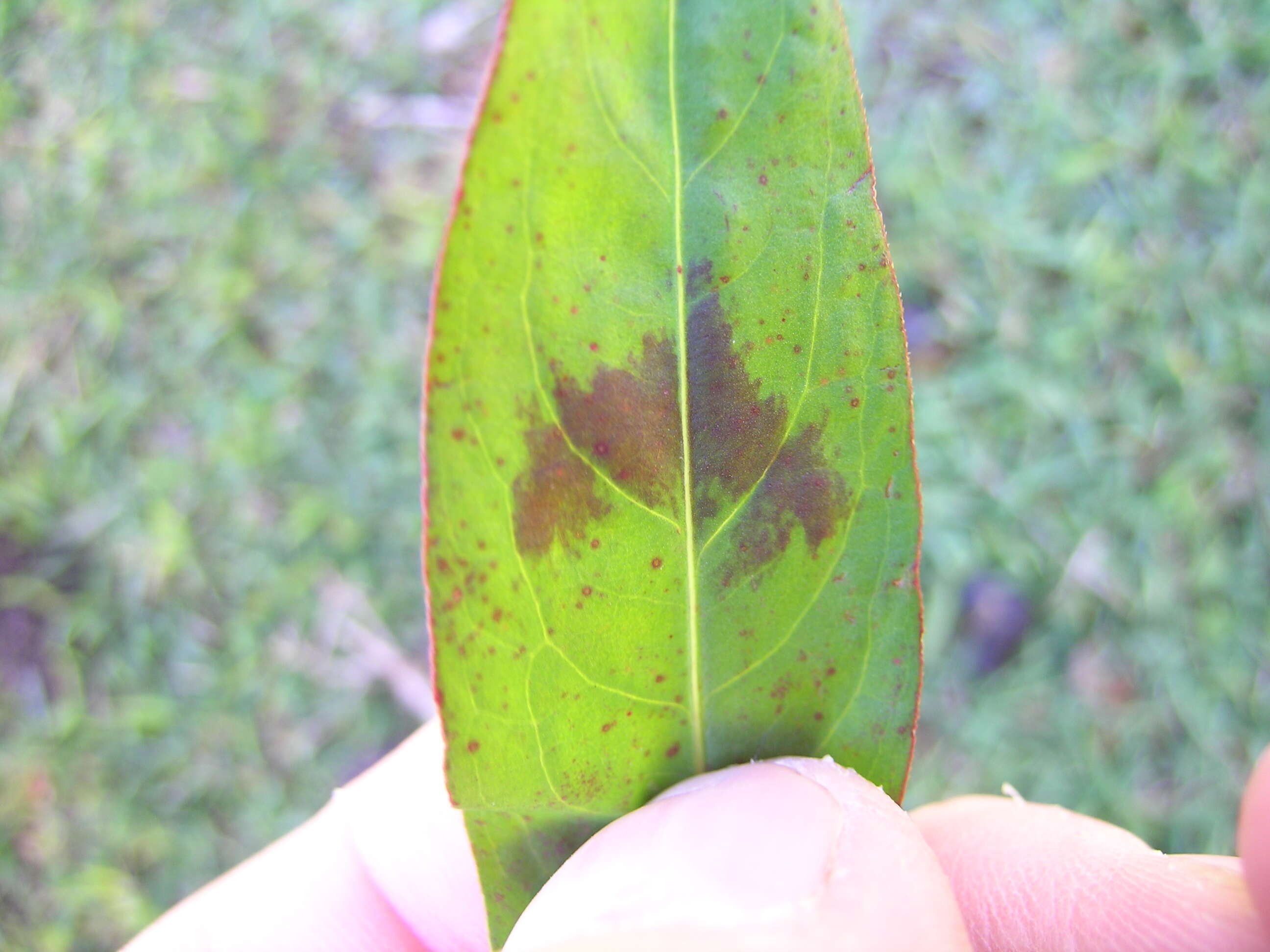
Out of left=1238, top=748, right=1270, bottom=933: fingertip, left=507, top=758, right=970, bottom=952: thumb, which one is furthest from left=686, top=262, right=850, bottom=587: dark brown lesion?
left=1238, top=748, right=1270, bottom=933: fingertip

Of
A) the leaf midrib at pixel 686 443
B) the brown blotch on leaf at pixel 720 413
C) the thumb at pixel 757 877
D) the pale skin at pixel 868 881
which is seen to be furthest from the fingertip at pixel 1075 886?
the brown blotch on leaf at pixel 720 413

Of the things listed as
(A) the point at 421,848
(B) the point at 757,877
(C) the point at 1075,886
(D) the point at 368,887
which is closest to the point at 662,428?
(B) the point at 757,877

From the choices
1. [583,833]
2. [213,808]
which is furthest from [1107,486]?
[213,808]

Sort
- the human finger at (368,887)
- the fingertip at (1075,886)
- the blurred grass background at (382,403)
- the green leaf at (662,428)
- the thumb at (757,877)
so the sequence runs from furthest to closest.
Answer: the blurred grass background at (382,403), the human finger at (368,887), the fingertip at (1075,886), the thumb at (757,877), the green leaf at (662,428)

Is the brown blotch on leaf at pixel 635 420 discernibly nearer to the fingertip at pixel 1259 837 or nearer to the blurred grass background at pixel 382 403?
the fingertip at pixel 1259 837

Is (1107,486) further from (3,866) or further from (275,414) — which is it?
(3,866)

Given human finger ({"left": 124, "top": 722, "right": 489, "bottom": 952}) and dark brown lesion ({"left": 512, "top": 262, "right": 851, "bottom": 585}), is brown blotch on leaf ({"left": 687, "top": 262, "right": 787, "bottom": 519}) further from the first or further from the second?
human finger ({"left": 124, "top": 722, "right": 489, "bottom": 952})

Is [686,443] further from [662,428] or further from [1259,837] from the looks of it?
[1259,837]
